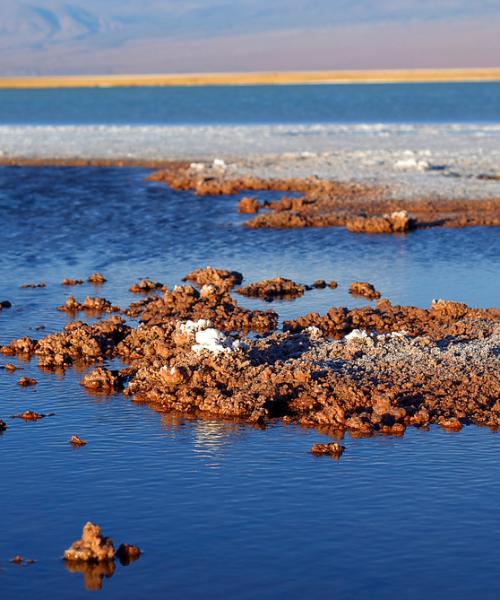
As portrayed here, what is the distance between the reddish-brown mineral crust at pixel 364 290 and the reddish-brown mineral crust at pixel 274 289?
39.4 inches

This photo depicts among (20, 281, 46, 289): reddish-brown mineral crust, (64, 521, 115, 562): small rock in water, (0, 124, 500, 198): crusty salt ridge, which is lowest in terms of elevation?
(0, 124, 500, 198): crusty salt ridge

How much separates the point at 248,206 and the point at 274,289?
12.4m

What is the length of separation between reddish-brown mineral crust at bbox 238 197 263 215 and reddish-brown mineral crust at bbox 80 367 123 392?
1857cm

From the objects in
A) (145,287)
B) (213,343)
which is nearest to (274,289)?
(145,287)

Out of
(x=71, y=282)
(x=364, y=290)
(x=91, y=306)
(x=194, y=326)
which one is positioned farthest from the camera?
(x=71, y=282)

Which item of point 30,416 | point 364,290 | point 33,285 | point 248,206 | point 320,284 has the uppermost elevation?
point 30,416

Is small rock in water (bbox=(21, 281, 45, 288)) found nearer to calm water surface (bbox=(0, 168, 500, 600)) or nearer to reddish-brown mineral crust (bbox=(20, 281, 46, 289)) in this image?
reddish-brown mineral crust (bbox=(20, 281, 46, 289))

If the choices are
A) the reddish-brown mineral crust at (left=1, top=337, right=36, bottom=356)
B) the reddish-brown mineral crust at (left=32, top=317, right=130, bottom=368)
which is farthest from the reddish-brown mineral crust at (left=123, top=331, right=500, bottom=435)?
the reddish-brown mineral crust at (left=1, top=337, right=36, bottom=356)

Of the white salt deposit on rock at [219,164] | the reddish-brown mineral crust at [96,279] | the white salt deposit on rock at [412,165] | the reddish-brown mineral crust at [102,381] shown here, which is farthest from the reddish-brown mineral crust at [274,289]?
the white salt deposit on rock at [219,164]

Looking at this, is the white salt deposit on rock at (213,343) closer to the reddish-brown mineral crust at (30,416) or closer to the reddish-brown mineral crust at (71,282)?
the reddish-brown mineral crust at (30,416)

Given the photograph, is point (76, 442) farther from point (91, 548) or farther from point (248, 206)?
point (248, 206)

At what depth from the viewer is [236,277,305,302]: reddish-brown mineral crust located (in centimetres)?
2231

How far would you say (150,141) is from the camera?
58281mm

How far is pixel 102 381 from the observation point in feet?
52.5
